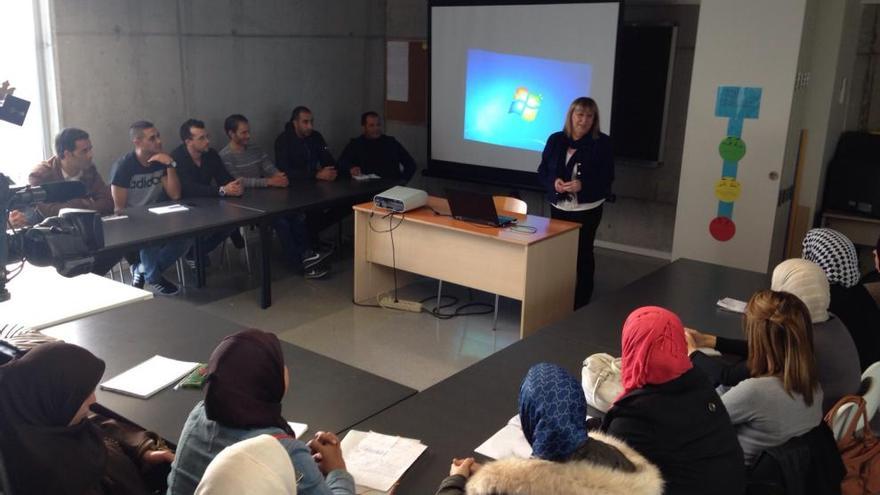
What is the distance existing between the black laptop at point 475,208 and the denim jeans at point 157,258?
191cm

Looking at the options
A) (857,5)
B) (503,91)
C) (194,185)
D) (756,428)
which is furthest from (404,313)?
(857,5)

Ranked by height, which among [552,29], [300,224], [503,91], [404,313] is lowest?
[404,313]

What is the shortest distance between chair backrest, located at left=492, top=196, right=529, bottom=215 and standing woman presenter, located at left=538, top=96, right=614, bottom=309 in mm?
246

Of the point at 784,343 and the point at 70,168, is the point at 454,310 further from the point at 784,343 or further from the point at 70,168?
the point at 784,343

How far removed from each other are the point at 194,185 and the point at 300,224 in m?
0.89

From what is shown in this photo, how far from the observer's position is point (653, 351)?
6.48ft

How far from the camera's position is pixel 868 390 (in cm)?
254

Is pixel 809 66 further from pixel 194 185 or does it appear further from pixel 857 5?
pixel 194 185

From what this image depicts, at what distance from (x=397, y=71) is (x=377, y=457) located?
589 centimetres

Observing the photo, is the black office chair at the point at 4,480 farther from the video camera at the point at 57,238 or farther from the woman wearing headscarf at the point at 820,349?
the woman wearing headscarf at the point at 820,349

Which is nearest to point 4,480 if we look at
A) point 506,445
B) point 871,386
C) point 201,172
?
point 506,445

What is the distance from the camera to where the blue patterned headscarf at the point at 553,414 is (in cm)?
162

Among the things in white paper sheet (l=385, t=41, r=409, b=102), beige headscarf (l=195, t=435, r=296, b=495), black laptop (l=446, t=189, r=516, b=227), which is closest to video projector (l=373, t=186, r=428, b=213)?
black laptop (l=446, t=189, r=516, b=227)

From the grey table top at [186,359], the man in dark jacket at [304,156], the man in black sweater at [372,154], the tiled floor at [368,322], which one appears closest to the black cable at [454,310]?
the tiled floor at [368,322]
